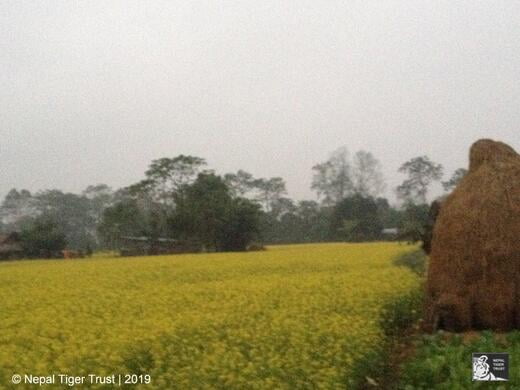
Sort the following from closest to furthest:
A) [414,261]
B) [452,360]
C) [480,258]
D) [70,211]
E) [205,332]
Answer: [452,360] < [205,332] < [480,258] < [414,261] < [70,211]

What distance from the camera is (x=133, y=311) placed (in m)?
8.16

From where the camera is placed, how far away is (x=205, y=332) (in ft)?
21.2

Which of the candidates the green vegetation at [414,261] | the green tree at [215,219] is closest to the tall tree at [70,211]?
the green tree at [215,219]

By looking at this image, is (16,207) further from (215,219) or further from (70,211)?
(215,219)

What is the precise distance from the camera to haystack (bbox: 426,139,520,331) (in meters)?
7.35

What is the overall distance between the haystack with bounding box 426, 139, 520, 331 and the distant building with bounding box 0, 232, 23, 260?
2983 centimetres

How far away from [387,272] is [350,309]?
16.1ft

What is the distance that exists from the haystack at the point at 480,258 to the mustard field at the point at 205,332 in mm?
904

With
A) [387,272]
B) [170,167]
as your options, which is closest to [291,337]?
[387,272]

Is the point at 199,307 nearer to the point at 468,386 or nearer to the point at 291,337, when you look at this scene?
the point at 291,337

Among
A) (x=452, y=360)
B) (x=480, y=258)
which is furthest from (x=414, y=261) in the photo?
(x=452, y=360)

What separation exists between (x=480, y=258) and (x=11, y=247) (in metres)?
30.8

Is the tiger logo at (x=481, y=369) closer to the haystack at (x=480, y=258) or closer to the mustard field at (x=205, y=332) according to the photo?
the mustard field at (x=205, y=332)

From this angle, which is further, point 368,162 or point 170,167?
point 368,162
